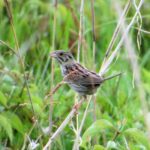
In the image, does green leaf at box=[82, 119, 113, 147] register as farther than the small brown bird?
No

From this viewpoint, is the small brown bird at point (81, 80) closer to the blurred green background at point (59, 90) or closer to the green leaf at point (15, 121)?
the blurred green background at point (59, 90)

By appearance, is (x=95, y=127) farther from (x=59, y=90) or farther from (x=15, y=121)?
(x=59, y=90)

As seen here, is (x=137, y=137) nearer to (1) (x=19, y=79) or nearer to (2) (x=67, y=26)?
(1) (x=19, y=79)

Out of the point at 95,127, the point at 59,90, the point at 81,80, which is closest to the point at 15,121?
the point at 81,80

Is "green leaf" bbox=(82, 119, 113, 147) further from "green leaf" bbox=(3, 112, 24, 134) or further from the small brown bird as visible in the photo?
"green leaf" bbox=(3, 112, 24, 134)

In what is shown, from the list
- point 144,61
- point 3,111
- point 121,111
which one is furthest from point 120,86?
point 3,111

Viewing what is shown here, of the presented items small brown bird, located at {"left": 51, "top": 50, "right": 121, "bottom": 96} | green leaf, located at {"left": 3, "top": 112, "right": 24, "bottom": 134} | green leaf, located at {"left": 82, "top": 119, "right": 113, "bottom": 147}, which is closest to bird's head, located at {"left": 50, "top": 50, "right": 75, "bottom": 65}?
small brown bird, located at {"left": 51, "top": 50, "right": 121, "bottom": 96}

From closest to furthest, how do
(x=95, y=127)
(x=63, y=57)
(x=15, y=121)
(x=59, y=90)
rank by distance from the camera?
(x=95, y=127) < (x=15, y=121) < (x=63, y=57) < (x=59, y=90)

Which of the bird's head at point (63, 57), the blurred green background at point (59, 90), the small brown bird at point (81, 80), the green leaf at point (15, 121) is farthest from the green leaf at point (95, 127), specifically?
the bird's head at point (63, 57)
